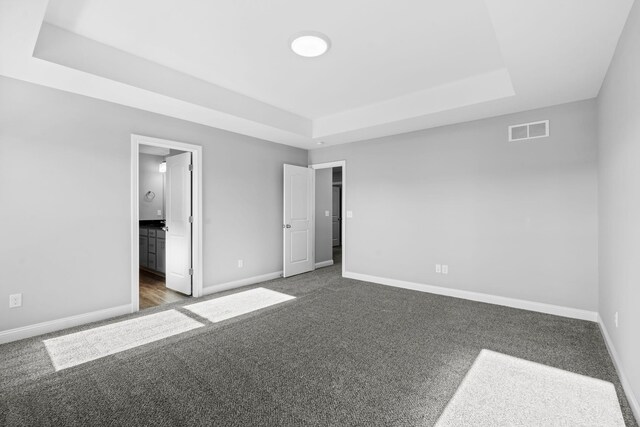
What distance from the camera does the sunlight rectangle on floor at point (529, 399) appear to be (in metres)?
1.76

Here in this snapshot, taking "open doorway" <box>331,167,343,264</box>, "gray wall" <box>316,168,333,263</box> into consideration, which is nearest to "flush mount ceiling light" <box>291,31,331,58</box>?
"gray wall" <box>316,168,333,263</box>

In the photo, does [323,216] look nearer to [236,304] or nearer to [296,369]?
[236,304]

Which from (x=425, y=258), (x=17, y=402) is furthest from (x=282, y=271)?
(x=17, y=402)

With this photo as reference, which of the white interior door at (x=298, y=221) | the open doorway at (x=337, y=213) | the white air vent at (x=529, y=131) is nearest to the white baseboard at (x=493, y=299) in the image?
the white interior door at (x=298, y=221)

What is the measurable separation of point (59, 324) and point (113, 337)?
0.68 metres

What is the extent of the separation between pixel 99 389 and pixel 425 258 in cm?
395

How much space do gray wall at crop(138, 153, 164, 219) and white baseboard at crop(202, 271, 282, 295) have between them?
3.32 meters

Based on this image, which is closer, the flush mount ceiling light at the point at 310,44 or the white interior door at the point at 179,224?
the flush mount ceiling light at the point at 310,44

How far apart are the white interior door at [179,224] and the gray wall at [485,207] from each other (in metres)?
2.64

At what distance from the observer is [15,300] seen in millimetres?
2830

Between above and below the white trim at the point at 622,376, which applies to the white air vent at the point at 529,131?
above

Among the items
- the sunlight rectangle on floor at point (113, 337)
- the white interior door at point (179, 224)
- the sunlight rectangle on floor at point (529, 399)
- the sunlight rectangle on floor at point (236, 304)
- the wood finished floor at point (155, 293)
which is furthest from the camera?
the white interior door at point (179, 224)

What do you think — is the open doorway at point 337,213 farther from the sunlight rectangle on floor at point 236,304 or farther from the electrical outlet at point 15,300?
the electrical outlet at point 15,300

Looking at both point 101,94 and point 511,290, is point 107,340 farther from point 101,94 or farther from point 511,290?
point 511,290
